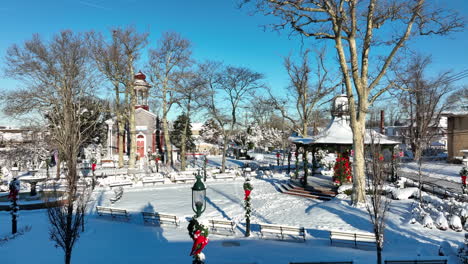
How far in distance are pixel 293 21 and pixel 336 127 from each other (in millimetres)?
8424

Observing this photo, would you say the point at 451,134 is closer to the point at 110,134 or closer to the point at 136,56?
the point at 136,56

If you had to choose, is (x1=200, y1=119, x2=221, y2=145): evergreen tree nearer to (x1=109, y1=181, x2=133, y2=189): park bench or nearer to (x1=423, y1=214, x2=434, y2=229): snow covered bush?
(x1=109, y1=181, x2=133, y2=189): park bench

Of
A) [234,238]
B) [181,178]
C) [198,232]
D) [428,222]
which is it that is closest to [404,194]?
[428,222]

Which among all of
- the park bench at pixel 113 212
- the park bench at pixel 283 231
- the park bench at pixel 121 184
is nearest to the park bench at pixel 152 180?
the park bench at pixel 121 184

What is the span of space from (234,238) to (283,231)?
1.67 meters

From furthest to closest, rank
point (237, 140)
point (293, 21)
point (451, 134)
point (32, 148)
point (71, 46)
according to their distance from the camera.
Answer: point (237, 140) < point (451, 134) < point (32, 148) < point (71, 46) < point (293, 21)

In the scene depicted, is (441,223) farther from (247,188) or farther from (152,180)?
(152,180)

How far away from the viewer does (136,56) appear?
26062mm

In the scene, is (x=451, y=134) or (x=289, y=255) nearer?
(x=289, y=255)

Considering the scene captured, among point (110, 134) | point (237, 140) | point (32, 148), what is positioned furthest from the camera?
point (237, 140)

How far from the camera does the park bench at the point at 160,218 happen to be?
1137 cm

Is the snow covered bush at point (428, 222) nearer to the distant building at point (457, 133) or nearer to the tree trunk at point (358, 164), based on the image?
the tree trunk at point (358, 164)

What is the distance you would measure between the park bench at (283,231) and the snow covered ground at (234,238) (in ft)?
1.00

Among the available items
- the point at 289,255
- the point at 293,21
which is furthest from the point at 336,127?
the point at 289,255
